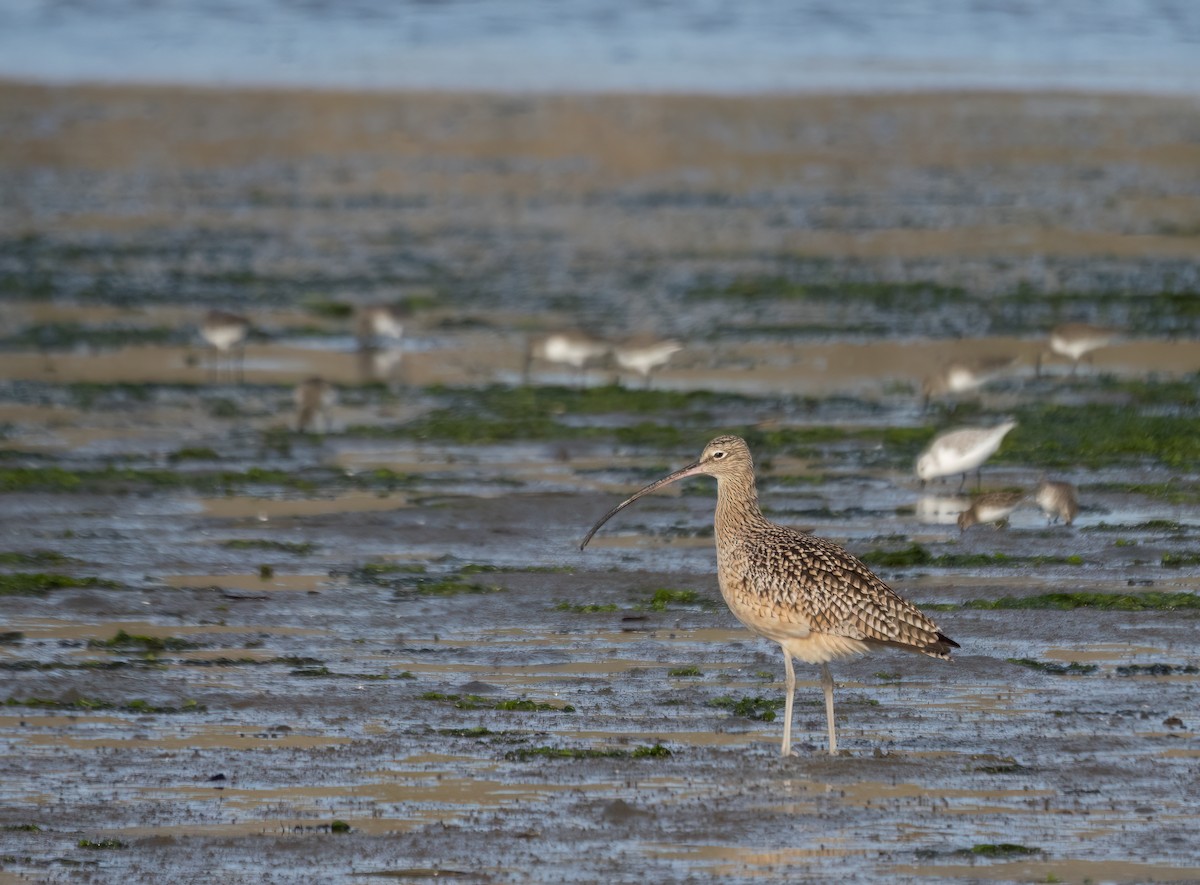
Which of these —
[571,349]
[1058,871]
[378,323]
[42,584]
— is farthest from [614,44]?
[1058,871]

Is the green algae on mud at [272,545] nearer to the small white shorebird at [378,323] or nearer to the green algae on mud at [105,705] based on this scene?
the green algae on mud at [105,705]

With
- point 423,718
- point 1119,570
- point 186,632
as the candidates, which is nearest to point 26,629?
point 186,632

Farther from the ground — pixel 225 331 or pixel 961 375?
pixel 961 375

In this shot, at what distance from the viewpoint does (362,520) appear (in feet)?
33.9

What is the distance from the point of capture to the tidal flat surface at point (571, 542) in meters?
6.02

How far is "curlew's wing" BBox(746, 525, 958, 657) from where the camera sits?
6.79 metres

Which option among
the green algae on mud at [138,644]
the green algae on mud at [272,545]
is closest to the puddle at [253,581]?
the green algae on mud at [272,545]

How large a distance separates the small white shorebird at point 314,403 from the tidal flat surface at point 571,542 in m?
0.14

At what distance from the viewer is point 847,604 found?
6.81 meters

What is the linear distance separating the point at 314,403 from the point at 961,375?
4.22 metres

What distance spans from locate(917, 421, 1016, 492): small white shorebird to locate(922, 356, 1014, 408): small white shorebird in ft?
7.53

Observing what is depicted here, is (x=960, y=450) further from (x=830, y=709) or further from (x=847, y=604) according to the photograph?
(x=830, y=709)

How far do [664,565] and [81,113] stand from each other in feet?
73.9

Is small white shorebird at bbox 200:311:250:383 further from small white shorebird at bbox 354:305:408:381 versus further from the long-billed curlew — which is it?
the long-billed curlew
